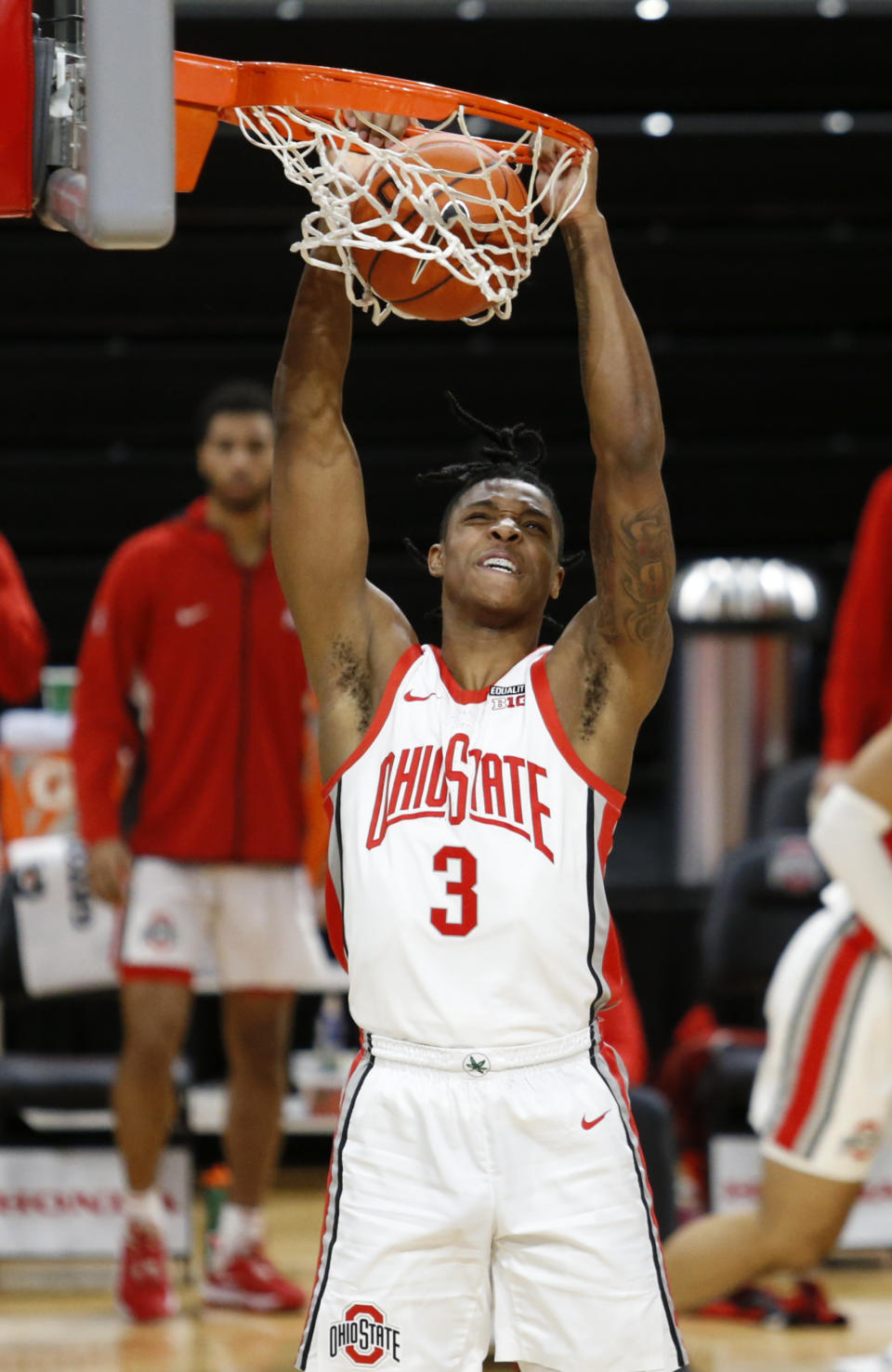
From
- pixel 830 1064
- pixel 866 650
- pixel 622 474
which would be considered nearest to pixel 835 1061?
pixel 830 1064

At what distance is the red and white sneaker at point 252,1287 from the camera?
16.1 ft

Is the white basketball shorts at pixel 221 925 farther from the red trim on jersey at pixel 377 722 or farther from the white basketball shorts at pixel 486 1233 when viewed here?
the white basketball shorts at pixel 486 1233

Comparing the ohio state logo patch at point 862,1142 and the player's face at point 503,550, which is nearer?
the player's face at point 503,550

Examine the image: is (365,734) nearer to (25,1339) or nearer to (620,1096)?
(620,1096)

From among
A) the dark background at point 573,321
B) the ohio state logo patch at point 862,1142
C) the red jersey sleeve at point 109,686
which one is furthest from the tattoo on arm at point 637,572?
the dark background at point 573,321

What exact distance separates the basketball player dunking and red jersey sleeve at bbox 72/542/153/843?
7.24 ft

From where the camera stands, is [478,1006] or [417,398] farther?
[417,398]

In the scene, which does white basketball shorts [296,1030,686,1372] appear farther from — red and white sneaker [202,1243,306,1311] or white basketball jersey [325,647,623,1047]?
red and white sneaker [202,1243,306,1311]

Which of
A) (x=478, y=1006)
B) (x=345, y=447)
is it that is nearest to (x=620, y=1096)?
(x=478, y=1006)

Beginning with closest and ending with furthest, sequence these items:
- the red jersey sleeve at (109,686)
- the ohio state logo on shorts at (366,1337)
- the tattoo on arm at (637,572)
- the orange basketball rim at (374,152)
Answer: the ohio state logo on shorts at (366,1337)
the orange basketball rim at (374,152)
the tattoo on arm at (637,572)
the red jersey sleeve at (109,686)

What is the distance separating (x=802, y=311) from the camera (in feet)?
27.8

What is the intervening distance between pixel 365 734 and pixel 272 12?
18.9ft

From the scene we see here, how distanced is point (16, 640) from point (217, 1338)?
65.2 inches

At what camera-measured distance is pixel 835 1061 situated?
4289mm
